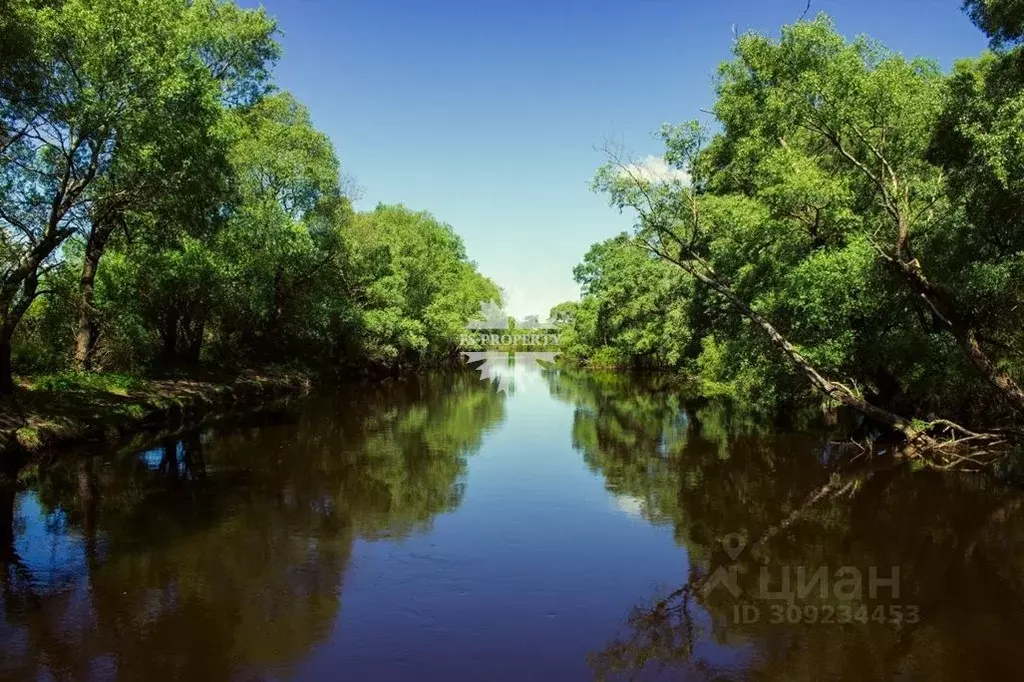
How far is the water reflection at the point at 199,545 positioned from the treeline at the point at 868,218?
10728 millimetres

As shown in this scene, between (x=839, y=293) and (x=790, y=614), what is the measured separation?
12.4 m

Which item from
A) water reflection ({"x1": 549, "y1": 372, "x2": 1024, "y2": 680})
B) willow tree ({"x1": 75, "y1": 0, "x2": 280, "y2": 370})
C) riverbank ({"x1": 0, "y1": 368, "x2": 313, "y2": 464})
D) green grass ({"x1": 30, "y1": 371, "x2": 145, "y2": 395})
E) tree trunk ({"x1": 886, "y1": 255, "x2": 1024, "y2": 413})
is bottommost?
water reflection ({"x1": 549, "y1": 372, "x2": 1024, "y2": 680})

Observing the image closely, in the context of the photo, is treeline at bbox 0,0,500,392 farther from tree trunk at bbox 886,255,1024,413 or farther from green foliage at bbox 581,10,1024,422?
tree trunk at bbox 886,255,1024,413

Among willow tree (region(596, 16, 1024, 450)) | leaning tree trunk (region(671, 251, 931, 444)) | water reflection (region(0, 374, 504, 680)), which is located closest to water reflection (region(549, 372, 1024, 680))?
leaning tree trunk (region(671, 251, 931, 444))

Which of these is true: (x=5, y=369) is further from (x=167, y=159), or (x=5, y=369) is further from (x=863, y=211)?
(x=863, y=211)

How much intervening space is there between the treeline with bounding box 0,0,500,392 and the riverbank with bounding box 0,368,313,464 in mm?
1241

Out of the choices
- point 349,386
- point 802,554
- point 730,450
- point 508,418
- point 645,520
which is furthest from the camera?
point 349,386

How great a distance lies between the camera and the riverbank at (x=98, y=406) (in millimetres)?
16984

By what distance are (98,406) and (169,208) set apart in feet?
20.9

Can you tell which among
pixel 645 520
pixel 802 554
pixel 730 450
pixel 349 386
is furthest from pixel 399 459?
pixel 349 386

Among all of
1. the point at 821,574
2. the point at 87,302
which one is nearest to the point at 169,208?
the point at 87,302

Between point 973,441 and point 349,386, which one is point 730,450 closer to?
point 973,441

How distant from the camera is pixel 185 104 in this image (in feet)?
61.8

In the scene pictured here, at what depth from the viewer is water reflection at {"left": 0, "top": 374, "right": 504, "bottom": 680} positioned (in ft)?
23.9
